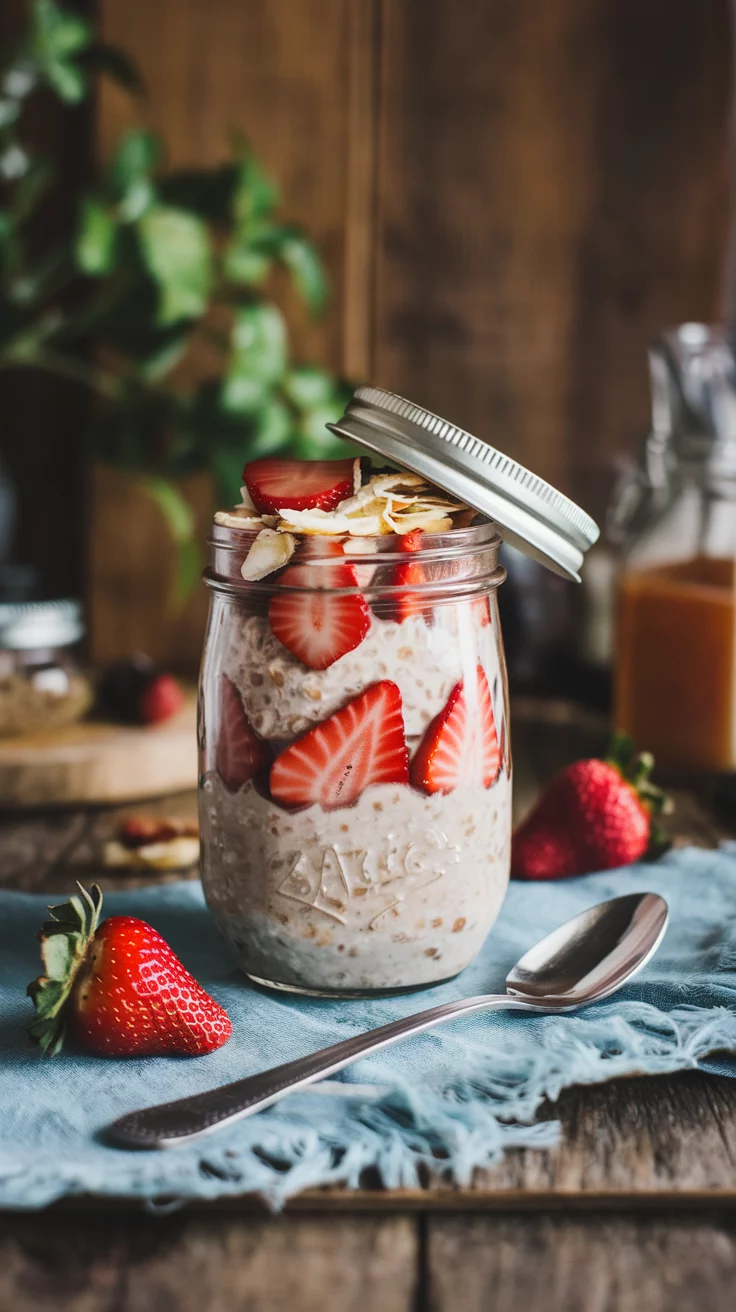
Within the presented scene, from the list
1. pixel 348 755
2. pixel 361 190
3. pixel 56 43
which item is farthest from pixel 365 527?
pixel 361 190

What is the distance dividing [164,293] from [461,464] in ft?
2.74

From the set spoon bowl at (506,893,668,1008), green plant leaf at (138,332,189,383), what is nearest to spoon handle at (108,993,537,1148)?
spoon bowl at (506,893,668,1008)

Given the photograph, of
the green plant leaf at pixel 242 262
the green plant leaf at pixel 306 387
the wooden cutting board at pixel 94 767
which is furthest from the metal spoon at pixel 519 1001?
the green plant leaf at pixel 242 262

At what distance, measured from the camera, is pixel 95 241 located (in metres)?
1.45

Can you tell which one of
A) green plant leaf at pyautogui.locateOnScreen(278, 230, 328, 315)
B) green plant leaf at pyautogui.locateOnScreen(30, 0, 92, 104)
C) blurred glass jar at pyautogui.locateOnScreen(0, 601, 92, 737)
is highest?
green plant leaf at pyautogui.locateOnScreen(30, 0, 92, 104)

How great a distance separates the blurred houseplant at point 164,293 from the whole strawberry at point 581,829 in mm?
636

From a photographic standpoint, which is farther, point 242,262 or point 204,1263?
point 242,262

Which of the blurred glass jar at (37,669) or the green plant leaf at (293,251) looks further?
the green plant leaf at (293,251)

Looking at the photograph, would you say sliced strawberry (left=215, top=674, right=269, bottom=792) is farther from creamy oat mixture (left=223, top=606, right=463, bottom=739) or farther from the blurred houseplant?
the blurred houseplant

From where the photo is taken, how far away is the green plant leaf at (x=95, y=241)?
144cm

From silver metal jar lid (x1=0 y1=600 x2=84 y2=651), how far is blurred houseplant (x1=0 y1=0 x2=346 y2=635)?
0.18 meters

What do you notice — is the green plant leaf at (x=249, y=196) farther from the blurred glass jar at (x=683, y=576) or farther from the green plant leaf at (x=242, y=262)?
the blurred glass jar at (x=683, y=576)

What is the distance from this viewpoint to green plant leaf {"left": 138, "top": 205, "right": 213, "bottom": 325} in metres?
1.47

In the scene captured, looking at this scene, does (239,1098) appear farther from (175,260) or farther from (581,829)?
(175,260)
